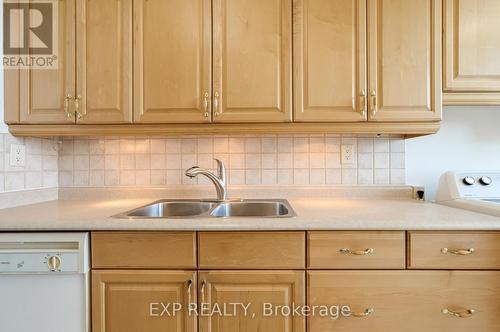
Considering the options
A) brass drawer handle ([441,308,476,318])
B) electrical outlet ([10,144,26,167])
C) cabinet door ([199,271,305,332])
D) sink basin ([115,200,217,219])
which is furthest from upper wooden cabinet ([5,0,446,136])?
brass drawer handle ([441,308,476,318])

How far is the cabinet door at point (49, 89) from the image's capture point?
1384mm

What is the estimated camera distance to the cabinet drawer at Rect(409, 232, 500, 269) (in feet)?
3.47

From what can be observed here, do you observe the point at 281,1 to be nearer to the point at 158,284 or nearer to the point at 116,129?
the point at 116,129

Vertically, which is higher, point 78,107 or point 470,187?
point 78,107

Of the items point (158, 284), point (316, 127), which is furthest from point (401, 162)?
point (158, 284)

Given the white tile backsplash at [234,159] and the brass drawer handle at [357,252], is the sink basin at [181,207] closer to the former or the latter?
the white tile backsplash at [234,159]

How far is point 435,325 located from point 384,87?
1.05 meters

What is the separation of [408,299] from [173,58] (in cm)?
148

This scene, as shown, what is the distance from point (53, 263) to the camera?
1072 millimetres

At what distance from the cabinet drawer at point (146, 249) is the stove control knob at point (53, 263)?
0.14 m

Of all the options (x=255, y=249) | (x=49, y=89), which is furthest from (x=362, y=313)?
(x=49, y=89)

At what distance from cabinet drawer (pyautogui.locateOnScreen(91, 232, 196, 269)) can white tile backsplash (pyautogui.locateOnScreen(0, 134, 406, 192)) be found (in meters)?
0.65

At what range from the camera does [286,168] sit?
1.70 m

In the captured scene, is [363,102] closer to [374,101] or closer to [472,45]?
[374,101]
